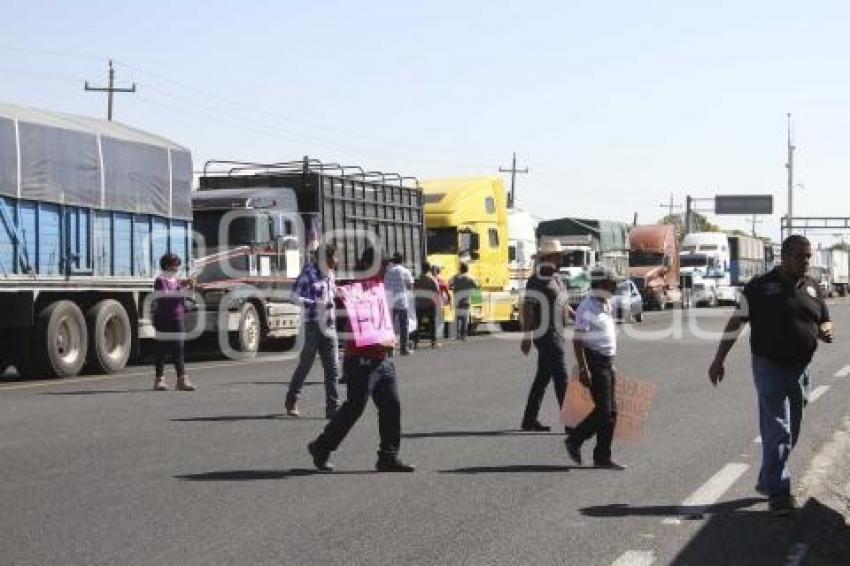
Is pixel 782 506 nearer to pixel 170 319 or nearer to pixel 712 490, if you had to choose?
pixel 712 490

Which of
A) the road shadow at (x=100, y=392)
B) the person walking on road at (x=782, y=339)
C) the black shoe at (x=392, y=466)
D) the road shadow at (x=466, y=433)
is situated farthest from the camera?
the road shadow at (x=100, y=392)

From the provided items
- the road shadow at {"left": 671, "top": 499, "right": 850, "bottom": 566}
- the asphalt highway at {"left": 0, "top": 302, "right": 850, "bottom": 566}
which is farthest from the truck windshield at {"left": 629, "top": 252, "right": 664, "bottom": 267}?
the road shadow at {"left": 671, "top": 499, "right": 850, "bottom": 566}

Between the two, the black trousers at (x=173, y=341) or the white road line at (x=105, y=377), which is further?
the white road line at (x=105, y=377)

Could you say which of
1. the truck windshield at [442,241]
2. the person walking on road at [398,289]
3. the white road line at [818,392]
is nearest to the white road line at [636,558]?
the white road line at [818,392]

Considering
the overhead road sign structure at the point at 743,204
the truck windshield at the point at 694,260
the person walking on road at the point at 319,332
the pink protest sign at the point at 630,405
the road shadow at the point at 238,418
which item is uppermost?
the overhead road sign structure at the point at 743,204

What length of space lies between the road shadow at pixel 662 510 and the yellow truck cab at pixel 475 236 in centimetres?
2022

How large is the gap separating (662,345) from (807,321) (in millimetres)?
18464

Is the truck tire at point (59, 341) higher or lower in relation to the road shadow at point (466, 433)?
higher

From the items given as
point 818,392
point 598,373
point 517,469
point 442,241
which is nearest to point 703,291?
point 442,241

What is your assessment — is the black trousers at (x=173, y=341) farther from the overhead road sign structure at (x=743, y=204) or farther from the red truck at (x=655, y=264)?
the overhead road sign structure at (x=743, y=204)

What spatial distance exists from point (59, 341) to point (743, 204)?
9031cm

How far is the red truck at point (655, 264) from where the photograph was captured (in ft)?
168

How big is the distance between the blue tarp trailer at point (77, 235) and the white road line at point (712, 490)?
401 inches

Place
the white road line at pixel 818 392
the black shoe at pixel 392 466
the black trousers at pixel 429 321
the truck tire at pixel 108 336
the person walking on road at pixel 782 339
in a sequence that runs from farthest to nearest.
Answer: the black trousers at pixel 429 321 < the truck tire at pixel 108 336 < the white road line at pixel 818 392 < the black shoe at pixel 392 466 < the person walking on road at pixel 782 339
